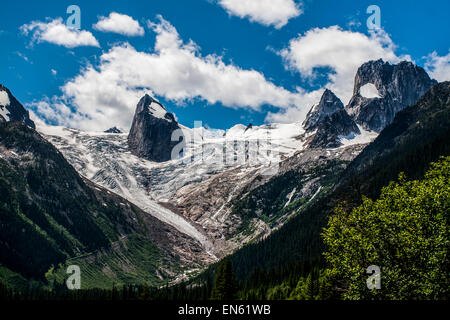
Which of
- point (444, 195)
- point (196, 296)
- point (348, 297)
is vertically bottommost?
point (196, 296)

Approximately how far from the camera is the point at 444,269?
87.3ft

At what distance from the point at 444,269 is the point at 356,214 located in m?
7.04

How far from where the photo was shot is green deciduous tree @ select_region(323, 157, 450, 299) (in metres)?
26.6

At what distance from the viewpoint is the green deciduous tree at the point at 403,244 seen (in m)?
26.6

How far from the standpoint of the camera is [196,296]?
462ft

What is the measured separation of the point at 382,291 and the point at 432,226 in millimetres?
5475

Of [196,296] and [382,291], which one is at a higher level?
[382,291]

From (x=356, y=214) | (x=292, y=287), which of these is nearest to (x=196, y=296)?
(x=292, y=287)

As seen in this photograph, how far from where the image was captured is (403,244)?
27859 millimetres

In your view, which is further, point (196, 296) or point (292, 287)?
point (196, 296)
